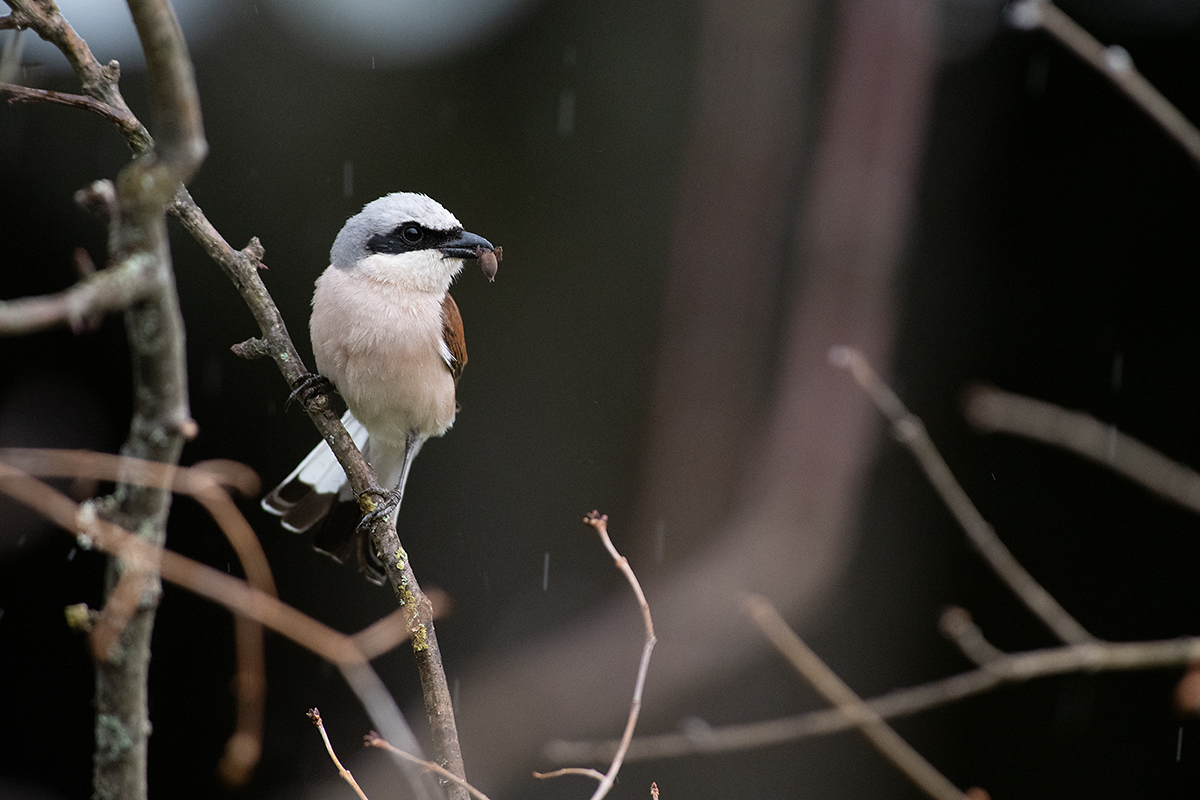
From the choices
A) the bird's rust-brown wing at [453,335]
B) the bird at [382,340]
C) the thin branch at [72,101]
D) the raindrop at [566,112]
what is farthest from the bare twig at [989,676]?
the raindrop at [566,112]

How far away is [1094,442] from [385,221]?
2.44 m

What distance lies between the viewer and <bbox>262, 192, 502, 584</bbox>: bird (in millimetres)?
2969

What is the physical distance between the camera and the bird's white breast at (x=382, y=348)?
2951 millimetres

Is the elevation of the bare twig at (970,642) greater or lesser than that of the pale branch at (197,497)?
lesser

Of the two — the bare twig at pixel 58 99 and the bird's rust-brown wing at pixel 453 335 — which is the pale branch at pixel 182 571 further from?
the bird's rust-brown wing at pixel 453 335

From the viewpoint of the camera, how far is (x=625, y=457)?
16.1 ft

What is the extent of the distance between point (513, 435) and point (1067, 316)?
2.87 m

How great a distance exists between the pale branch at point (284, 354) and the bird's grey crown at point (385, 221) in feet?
3.24

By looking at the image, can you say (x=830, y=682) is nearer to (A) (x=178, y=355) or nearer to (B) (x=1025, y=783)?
(A) (x=178, y=355)

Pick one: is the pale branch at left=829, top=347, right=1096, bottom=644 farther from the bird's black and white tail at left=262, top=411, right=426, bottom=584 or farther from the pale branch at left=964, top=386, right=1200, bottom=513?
the bird's black and white tail at left=262, top=411, right=426, bottom=584

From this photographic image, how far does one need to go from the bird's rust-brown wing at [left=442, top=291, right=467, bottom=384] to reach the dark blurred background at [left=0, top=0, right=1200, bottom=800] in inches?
40.9

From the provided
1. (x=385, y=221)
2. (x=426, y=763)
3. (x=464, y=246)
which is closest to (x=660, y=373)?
(x=464, y=246)

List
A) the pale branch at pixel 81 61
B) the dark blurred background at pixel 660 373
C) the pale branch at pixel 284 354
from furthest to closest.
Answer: the dark blurred background at pixel 660 373, the pale branch at pixel 81 61, the pale branch at pixel 284 354

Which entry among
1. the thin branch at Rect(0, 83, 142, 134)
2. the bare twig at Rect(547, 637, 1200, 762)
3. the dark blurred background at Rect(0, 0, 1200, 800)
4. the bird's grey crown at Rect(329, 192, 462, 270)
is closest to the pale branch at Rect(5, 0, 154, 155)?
the thin branch at Rect(0, 83, 142, 134)
